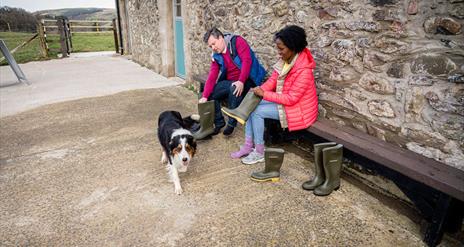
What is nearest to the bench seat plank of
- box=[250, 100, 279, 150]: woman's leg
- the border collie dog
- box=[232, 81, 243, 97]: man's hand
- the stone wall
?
box=[250, 100, 279, 150]: woman's leg

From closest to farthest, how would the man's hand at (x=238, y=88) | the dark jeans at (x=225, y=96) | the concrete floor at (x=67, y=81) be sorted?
the man's hand at (x=238, y=88), the dark jeans at (x=225, y=96), the concrete floor at (x=67, y=81)

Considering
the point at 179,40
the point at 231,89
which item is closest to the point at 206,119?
the point at 231,89

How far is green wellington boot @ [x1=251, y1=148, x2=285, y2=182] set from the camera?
2.79 metres

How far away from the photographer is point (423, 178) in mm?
2016

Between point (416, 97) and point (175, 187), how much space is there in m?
2.21

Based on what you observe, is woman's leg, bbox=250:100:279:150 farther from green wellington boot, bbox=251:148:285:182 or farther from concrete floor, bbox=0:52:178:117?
concrete floor, bbox=0:52:178:117

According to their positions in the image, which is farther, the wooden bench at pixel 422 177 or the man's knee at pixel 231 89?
the man's knee at pixel 231 89

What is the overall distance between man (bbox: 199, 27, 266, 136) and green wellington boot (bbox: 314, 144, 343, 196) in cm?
137

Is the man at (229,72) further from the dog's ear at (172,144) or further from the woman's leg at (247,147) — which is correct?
the dog's ear at (172,144)

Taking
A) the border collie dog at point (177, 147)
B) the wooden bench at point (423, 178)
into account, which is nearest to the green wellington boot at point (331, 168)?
the wooden bench at point (423, 178)

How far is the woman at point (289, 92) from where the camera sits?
276 cm

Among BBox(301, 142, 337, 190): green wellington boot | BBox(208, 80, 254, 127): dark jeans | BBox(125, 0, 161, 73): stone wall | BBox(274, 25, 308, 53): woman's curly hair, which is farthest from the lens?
BBox(125, 0, 161, 73): stone wall

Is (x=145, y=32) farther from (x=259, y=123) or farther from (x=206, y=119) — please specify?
(x=259, y=123)

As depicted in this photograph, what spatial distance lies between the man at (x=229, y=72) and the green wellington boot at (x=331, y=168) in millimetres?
1374
